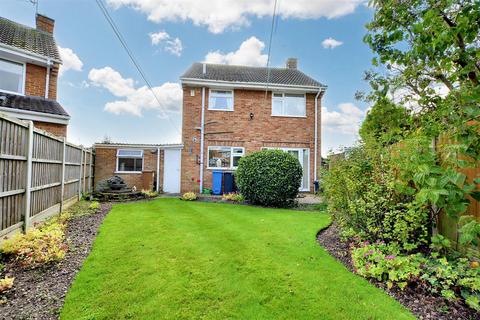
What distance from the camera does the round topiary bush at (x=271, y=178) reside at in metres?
8.96

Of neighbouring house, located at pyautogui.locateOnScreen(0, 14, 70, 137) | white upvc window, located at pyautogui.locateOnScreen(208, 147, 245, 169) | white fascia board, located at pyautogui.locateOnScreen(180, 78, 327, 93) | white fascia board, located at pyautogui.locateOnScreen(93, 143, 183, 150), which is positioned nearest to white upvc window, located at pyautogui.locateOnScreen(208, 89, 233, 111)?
white fascia board, located at pyautogui.locateOnScreen(180, 78, 327, 93)

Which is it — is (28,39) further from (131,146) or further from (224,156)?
(224,156)

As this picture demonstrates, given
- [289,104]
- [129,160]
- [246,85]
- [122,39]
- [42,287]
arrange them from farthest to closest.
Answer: [289,104] < [129,160] < [246,85] < [122,39] < [42,287]

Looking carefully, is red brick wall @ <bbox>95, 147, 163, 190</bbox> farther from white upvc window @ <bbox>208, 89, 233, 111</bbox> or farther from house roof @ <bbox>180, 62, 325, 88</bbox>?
house roof @ <bbox>180, 62, 325, 88</bbox>

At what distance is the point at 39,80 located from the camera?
10.7 metres

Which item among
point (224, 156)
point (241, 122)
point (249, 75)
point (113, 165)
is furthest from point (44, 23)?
point (224, 156)

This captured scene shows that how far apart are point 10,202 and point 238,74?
42.4 feet

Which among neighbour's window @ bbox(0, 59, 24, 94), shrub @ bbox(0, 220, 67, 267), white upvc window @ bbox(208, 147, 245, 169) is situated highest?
neighbour's window @ bbox(0, 59, 24, 94)

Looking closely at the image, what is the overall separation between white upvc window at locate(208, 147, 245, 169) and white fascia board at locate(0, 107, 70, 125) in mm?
6661

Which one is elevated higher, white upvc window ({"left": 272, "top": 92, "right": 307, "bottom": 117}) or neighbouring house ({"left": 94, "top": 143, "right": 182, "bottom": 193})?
white upvc window ({"left": 272, "top": 92, "right": 307, "bottom": 117})

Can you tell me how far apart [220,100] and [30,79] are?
27.8 feet

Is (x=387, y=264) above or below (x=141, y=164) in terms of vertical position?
below

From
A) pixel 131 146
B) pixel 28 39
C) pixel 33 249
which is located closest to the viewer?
pixel 33 249

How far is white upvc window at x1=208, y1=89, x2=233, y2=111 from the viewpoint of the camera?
13569 mm
